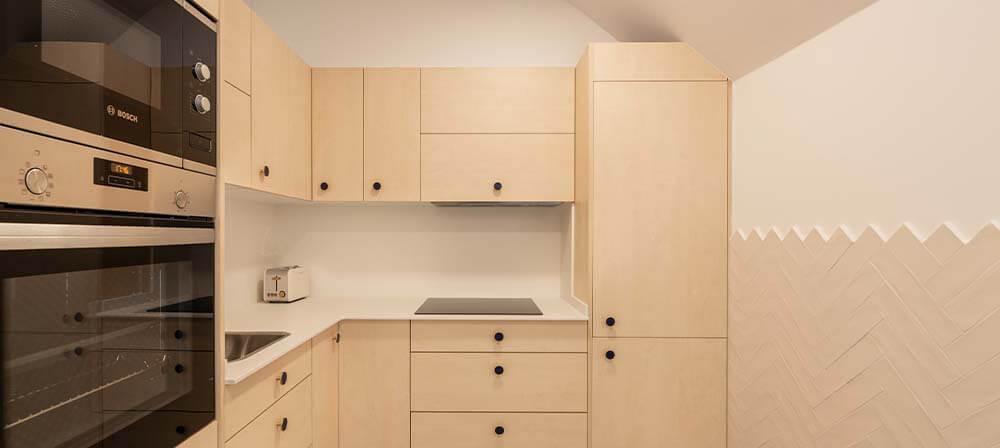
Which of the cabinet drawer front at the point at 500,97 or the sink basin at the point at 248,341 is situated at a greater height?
the cabinet drawer front at the point at 500,97

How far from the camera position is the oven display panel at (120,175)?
0.78 meters

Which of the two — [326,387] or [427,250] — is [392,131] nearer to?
[427,250]

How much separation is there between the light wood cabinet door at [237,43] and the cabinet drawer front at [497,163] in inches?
33.6

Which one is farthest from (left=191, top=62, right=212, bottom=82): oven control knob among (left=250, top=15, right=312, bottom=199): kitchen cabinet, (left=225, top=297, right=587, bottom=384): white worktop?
(left=225, top=297, right=587, bottom=384): white worktop

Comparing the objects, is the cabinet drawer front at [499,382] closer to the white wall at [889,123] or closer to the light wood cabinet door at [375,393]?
the light wood cabinet door at [375,393]

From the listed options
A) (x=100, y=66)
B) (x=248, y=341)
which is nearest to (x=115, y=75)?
(x=100, y=66)

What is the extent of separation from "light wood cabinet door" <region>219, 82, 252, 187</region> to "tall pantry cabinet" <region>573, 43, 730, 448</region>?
1.36 meters

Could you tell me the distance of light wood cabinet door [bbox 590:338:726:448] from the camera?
1968mm

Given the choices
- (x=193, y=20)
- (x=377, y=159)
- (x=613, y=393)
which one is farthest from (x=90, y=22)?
(x=613, y=393)

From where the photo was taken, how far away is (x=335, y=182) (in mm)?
2227

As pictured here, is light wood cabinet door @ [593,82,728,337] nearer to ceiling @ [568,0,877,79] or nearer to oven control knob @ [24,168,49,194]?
ceiling @ [568,0,877,79]

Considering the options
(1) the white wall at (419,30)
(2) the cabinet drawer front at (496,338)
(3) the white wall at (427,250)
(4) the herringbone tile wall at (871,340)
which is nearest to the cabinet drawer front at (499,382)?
(2) the cabinet drawer front at (496,338)

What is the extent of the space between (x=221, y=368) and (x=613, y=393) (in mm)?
1537

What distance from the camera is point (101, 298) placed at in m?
0.80
